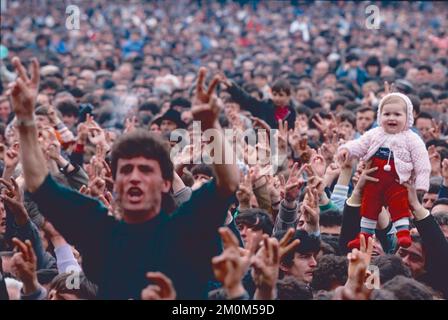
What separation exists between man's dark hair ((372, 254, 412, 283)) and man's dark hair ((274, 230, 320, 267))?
63 cm

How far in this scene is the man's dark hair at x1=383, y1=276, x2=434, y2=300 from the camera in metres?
4.45

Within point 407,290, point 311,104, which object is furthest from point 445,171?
point 311,104

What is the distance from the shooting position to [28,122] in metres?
4.09

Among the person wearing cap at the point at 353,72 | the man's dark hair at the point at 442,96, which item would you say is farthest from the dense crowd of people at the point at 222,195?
the person wearing cap at the point at 353,72

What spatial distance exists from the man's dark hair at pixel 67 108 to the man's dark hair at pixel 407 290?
696cm

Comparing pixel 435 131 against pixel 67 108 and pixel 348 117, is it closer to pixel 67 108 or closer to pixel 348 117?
pixel 348 117

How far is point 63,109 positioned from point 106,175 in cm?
431

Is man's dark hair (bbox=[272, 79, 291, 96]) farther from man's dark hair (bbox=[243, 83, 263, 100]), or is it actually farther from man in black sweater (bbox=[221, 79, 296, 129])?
man's dark hair (bbox=[243, 83, 263, 100])

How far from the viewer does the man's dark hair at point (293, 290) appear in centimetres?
497

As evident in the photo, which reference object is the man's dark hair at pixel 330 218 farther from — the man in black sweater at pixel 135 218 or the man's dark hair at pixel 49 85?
the man's dark hair at pixel 49 85

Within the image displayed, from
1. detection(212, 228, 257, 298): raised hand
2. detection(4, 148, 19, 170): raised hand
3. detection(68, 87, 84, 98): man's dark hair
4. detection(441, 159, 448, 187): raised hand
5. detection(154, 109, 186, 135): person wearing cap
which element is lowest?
detection(212, 228, 257, 298): raised hand

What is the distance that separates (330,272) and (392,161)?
99 cm

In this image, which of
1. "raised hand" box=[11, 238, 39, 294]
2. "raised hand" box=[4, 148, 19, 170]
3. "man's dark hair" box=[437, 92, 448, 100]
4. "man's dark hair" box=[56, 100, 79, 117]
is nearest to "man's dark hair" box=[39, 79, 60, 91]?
"man's dark hair" box=[56, 100, 79, 117]
